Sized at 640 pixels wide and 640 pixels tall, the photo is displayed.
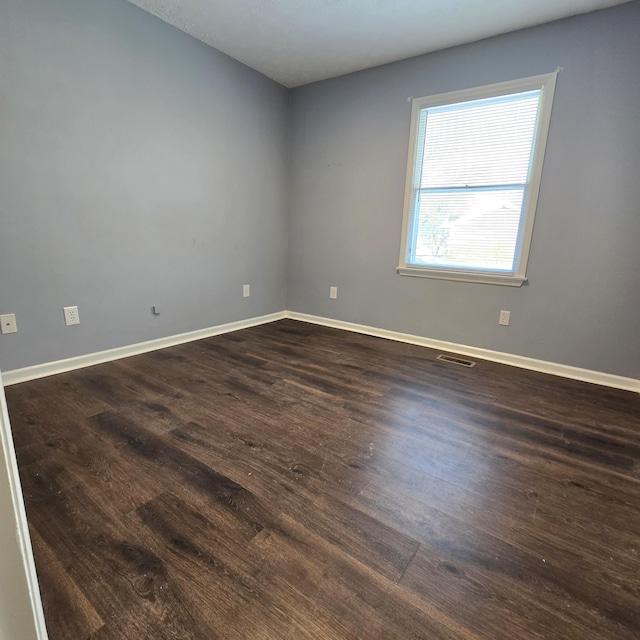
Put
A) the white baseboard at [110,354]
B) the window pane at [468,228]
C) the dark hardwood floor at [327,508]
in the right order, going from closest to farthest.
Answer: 1. the dark hardwood floor at [327,508]
2. the white baseboard at [110,354]
3. the window pane at [468,228]

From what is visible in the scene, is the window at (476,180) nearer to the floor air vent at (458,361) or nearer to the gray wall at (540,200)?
the gray wall at (540,200)

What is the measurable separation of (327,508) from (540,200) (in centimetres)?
264

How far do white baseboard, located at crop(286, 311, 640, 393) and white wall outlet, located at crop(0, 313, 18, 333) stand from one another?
8.63 feet

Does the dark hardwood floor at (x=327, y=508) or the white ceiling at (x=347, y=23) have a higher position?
the white ceiling at (x=347, y=23)

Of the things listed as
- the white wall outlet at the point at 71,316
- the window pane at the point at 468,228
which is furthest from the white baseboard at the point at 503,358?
the white wall outlet at the point at 71,316

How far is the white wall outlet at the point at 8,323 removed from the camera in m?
2.17

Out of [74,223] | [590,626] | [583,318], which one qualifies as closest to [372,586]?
[590,626]

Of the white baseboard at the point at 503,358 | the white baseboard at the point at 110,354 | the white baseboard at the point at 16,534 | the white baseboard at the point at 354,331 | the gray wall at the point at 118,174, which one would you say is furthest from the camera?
the white baseboard at the point at 503,358

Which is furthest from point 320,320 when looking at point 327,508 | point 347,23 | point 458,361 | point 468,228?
point 327,508

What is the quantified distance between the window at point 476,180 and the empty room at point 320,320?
0.06 ft

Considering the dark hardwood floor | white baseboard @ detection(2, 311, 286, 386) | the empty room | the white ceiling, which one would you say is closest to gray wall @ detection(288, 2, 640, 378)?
the empty room

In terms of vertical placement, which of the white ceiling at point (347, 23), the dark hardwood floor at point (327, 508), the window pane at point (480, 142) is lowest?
the dark hardwood floor at point (327, 508)

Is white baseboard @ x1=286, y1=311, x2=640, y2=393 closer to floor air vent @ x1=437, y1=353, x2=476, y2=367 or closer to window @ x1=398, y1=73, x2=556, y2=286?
floor air vent @ x1=437, y1=353, x2=476, y2=367

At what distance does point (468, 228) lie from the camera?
117 inches
